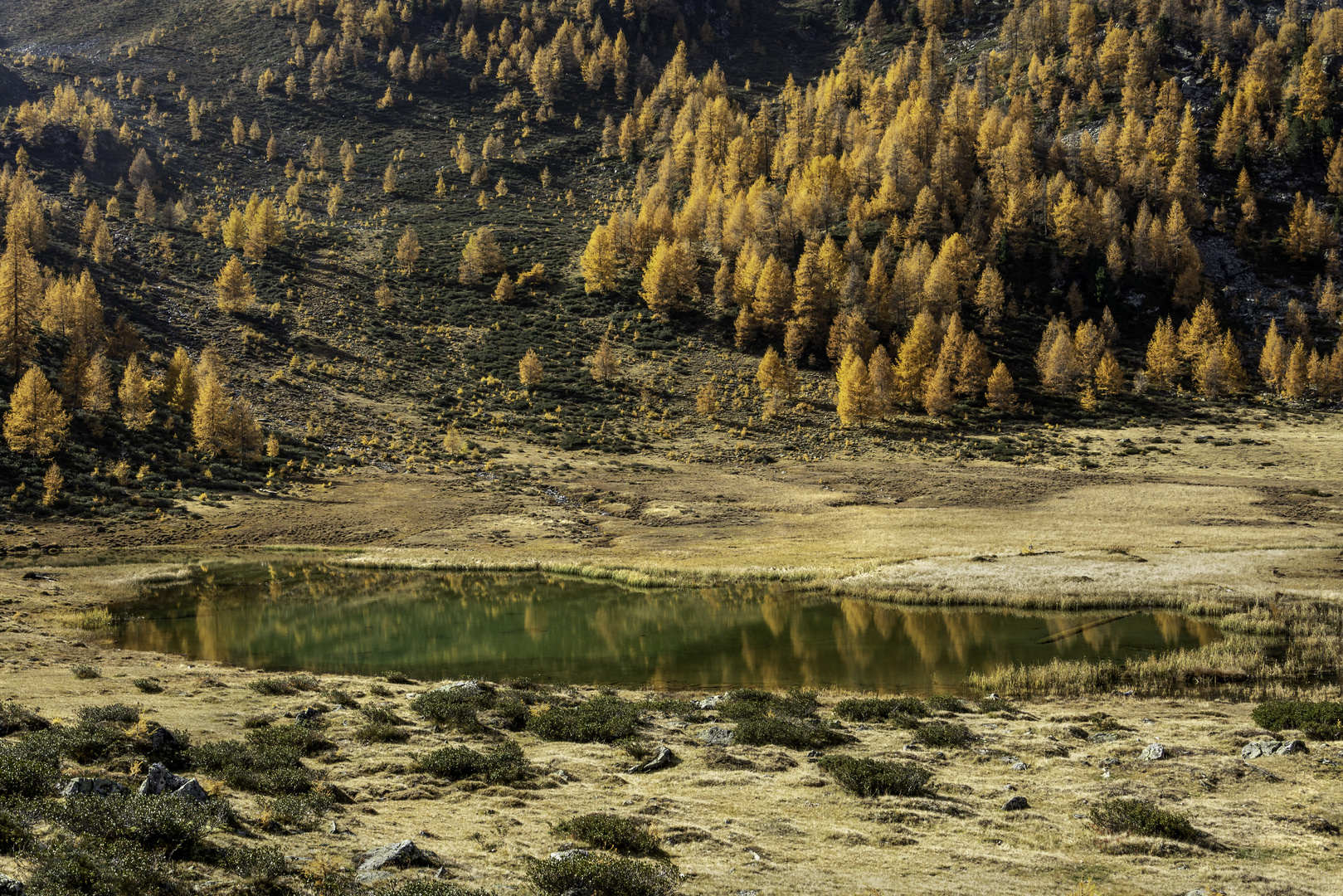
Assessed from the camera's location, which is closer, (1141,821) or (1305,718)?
(1141,821)

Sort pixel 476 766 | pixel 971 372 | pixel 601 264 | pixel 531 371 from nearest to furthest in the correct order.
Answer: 1. pixel 476 766
2. pixel 971 372
3. pixel 531 371
4. pixel 601 264

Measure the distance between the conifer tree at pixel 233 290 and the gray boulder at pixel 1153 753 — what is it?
416ft

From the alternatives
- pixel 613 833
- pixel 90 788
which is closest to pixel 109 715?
pixel 90 788

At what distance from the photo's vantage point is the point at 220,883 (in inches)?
357

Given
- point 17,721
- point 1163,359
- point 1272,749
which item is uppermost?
point 1163,359

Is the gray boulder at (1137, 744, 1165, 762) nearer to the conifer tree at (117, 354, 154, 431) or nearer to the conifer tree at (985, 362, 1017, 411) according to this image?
the conifer tree at (985, 362, 1017, 411)

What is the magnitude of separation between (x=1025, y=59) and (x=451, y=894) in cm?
22111

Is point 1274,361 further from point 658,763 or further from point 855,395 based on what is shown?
point 658,763

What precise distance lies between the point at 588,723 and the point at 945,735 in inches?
368

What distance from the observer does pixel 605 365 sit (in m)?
103

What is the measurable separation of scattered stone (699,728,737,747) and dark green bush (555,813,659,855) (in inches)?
226

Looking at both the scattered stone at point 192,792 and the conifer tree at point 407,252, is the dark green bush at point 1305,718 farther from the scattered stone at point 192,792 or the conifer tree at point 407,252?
the conifer tree at point 407,252

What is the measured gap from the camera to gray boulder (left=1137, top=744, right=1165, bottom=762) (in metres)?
16.7

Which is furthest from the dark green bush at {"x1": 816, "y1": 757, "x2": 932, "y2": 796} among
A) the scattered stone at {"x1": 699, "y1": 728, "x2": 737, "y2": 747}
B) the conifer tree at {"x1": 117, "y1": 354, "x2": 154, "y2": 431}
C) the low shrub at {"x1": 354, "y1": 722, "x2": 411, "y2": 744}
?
the conifer tree at {"x1": 117, "y1": 354, "x2": 154, "y2": 431}
